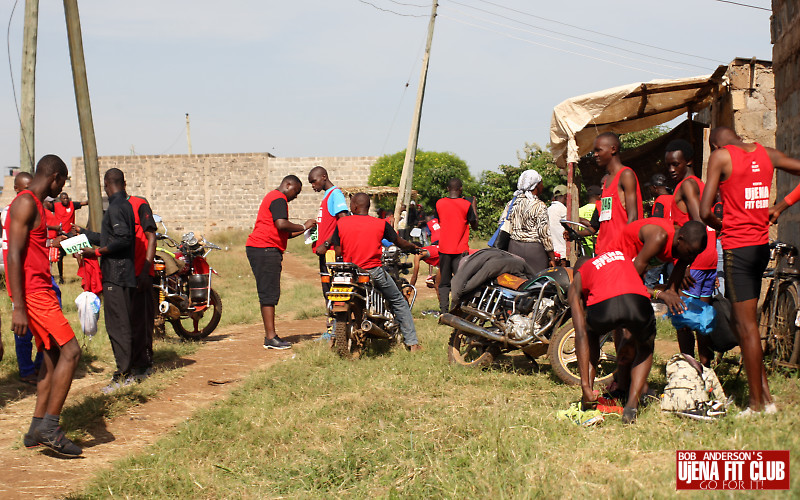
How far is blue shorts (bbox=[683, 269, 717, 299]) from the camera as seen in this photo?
579cm

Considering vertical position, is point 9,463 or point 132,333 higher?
point 132,333

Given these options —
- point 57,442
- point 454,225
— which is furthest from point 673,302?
point 454,225

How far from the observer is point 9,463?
4875mm

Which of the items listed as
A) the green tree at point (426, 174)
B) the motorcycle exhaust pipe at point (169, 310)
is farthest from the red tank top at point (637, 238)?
the green tree at point (426, 174)

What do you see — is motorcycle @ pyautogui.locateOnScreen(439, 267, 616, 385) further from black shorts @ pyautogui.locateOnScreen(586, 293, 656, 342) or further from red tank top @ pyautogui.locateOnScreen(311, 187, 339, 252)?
red tank top @ pyautogui.locateOnScreen(311, 187, 339, 252)

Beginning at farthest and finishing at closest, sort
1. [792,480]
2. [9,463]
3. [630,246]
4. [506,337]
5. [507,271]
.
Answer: [507,271], [506,337], [630,246], [9,463], [792,480]

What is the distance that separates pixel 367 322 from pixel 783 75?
5.30 meters

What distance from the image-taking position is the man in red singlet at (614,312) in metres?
4.68

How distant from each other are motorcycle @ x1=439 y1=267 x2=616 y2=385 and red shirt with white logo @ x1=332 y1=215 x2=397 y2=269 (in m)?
1.18

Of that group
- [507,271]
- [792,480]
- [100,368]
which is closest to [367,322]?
[507,271]

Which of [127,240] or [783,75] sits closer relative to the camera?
[127,240]

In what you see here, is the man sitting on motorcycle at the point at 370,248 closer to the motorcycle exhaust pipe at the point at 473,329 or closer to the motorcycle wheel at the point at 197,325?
the motorcycle exhaust pipe at the point at 473,329

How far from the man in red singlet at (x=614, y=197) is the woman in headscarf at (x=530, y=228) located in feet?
7.98

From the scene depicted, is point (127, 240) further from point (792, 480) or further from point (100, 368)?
point (792, 480)
